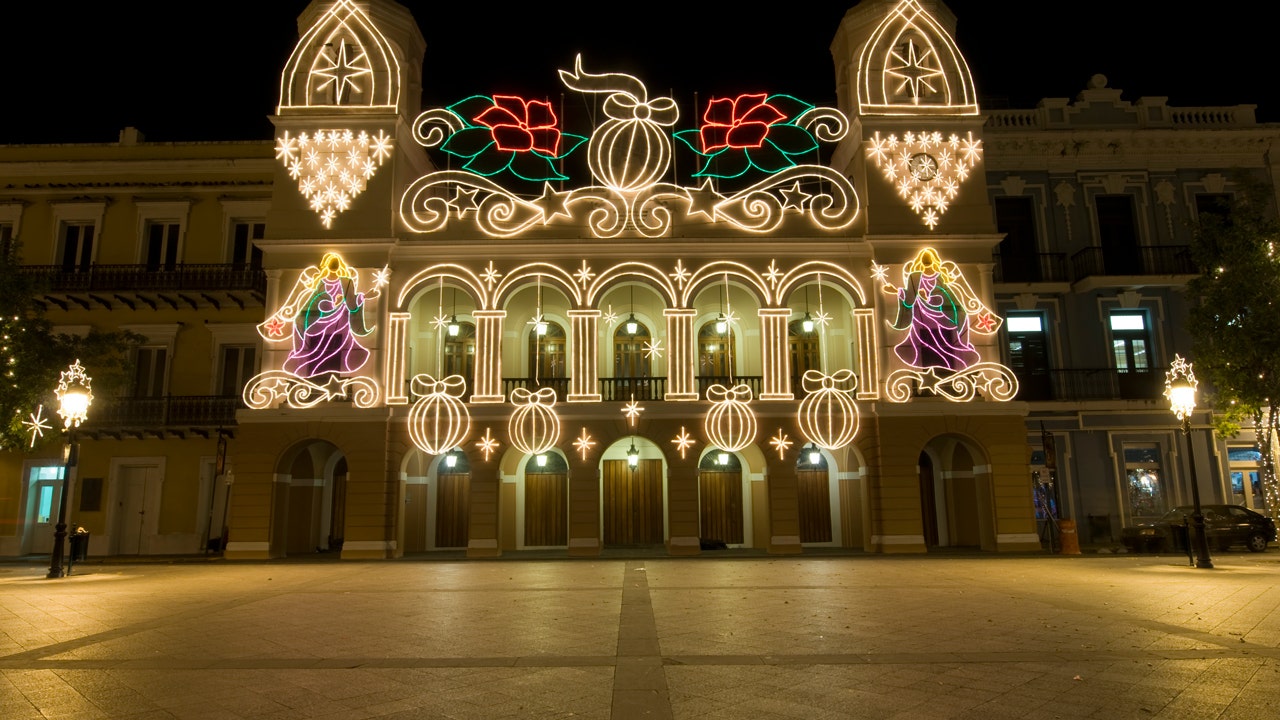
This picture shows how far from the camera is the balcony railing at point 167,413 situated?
2434 centimetres

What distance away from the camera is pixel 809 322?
22781mm

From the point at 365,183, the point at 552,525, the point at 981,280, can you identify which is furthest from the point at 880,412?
the point at 365,183

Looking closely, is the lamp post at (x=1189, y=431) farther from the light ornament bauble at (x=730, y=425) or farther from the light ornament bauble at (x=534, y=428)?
the light ornament bauble at (x=534, y=428)

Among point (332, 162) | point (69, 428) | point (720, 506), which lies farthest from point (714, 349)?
point (69, 428)

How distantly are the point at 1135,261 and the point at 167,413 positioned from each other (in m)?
29.0

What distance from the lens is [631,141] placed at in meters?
22.9

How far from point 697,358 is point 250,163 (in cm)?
1520

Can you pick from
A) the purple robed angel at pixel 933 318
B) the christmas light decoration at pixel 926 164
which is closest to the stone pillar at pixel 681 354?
the purple robed angel at pixel 933 318

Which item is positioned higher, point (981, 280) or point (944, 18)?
point (944, 18)

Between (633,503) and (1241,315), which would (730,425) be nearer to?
(633,503)

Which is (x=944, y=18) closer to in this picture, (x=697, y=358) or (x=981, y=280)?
(x=981, y=280)

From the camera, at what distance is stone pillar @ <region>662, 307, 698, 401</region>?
22031 millimetres

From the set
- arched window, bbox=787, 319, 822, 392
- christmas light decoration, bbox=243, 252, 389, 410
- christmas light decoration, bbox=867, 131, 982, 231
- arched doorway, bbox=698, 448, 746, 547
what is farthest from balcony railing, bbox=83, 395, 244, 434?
christmas light decoration, bbox=867, 131, 982, 231

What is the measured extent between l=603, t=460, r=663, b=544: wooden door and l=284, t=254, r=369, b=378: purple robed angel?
25.4 feet
